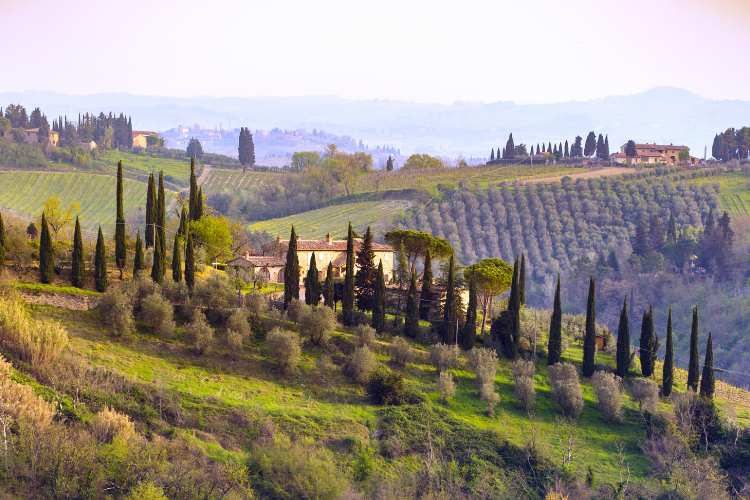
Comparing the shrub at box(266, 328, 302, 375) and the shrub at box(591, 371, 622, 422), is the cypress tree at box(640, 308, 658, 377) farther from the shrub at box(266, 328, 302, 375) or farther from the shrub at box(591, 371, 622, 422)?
the shrub at box(266, 328, 302, 375)

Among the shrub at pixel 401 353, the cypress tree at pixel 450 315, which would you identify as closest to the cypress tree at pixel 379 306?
the shrub at pixel 401 353

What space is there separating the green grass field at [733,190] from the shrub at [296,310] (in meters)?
75.1

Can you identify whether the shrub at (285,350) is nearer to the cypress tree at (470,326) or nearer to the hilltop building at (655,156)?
the cypress tree at (470,326)

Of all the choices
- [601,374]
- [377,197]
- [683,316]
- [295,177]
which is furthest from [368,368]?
[295,177]

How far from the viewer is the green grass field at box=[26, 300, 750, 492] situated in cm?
4031

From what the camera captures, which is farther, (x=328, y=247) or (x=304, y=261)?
(x=328, y=247)

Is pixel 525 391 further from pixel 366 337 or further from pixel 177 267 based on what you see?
pixel 177 267

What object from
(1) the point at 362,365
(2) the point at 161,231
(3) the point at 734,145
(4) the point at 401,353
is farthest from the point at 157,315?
(3) the point at 734,145

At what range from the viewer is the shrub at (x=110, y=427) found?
3497 cm

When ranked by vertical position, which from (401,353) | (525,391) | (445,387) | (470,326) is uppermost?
(470,326)

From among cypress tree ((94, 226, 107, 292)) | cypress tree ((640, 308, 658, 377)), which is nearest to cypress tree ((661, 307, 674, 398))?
cypress tree ((640, 308, 658, 377))

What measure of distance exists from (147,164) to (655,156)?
69.5m

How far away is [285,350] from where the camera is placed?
44438 mm

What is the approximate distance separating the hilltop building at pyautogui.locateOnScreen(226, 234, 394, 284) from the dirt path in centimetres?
5878
